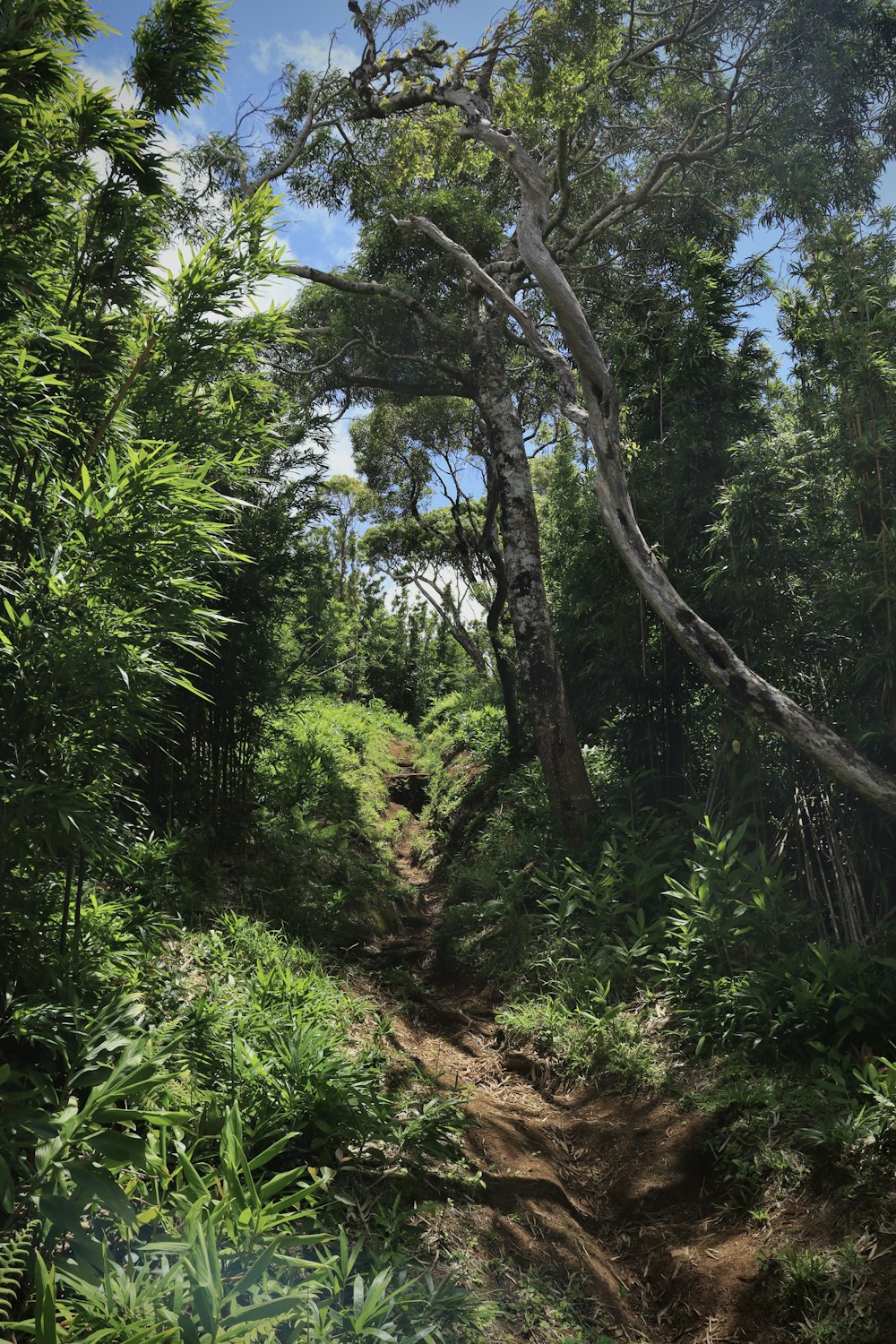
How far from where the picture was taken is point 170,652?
502 cm

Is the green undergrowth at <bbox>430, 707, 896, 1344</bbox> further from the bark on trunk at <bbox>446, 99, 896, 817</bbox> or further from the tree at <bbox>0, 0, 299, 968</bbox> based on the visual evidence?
the tree at <bbox>0, 0, 299, 968</bbox>

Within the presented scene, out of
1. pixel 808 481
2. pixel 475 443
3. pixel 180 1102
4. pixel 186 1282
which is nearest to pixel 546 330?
pixel 475 443

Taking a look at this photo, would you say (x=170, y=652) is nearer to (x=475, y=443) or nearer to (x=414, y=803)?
(x=414, y=803)

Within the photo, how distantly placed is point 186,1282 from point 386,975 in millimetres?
3680

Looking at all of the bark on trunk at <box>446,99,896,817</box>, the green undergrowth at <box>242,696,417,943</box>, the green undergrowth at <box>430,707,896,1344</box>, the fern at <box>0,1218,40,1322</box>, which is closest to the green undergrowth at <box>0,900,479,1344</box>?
the fern at <box>0,1218,40,1322</box>

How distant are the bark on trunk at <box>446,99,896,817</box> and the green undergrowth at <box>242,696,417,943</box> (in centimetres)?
309

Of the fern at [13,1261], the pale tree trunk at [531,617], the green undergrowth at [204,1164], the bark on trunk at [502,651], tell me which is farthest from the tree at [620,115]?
the fern at [13,1261]

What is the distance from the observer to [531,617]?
7777 mm

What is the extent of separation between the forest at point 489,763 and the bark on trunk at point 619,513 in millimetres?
37

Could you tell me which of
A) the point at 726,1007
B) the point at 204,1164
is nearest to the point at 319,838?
the point at 726,1007

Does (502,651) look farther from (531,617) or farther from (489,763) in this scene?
(531,617)

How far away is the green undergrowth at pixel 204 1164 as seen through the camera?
204 centimetres

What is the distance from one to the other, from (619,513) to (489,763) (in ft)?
16.6

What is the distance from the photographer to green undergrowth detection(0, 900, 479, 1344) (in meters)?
2.04
